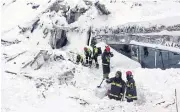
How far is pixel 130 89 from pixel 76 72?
11.3 ft

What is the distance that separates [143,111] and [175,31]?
5328mm

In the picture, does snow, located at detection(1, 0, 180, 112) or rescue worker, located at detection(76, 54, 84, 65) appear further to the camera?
rescue worker, located at detection(76, 54, 84, 65)

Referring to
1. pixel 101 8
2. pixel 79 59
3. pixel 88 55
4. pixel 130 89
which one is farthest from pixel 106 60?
pixel 101 8

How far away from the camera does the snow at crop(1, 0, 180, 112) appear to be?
1423 cm

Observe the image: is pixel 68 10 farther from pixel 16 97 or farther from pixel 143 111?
pixel 143 111

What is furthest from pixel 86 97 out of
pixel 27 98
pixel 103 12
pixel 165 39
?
pixel 103 12

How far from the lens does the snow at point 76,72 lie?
14234 millimetres

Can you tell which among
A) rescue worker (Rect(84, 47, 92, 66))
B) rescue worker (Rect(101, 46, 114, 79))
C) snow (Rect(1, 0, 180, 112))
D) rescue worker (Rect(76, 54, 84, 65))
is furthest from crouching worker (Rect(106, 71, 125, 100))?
rescue worker (Rect(76, 54, 84, 65))

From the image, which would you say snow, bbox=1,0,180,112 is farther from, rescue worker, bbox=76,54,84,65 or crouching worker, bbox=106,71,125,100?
rescue worker, bbox=76,54,84,65

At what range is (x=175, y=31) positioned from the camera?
17609mm

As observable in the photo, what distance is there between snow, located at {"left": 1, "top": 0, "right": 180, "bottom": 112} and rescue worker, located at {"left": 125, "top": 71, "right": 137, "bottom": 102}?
0.19 meters

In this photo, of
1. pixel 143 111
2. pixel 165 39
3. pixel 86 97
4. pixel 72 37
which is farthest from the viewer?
pixel 72 37

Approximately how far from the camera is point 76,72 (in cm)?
1667

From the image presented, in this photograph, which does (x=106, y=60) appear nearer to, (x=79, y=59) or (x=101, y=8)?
(x=79, y=59)
